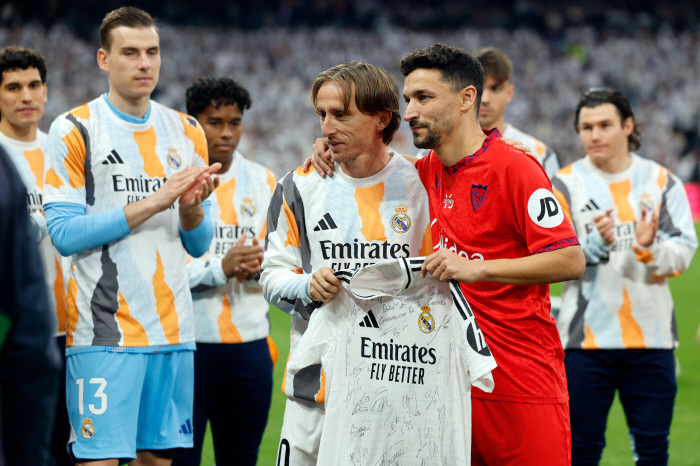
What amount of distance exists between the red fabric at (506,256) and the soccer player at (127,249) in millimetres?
1206

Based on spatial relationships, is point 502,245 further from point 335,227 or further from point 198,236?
point 198,236

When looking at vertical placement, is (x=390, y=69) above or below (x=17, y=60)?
above

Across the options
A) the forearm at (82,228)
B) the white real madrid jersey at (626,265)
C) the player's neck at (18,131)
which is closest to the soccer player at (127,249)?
the forearm at (82,228)

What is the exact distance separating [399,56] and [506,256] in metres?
21.7

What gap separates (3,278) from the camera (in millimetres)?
1635

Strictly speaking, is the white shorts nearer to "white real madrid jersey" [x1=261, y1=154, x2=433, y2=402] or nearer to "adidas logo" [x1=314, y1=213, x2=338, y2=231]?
"white real madrid jersey" [x1=261, y1=154, x2=433, y2=402]

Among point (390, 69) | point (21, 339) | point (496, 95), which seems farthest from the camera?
point (390, 69)

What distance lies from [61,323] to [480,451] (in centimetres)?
234

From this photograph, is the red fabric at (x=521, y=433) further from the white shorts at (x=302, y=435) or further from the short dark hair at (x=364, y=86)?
the short dark hair at (x=364, y=86)

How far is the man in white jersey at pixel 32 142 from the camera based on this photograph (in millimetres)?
4016

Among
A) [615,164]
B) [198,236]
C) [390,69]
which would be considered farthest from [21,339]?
[390,69]

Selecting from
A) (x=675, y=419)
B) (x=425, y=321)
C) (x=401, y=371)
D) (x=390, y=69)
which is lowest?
(x=675, y=419)

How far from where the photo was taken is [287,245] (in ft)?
9.80

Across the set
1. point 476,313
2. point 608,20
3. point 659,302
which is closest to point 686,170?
point 608,20
